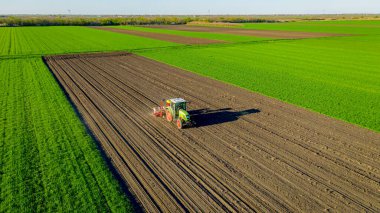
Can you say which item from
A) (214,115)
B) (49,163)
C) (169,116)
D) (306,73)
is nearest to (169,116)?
(169,116)

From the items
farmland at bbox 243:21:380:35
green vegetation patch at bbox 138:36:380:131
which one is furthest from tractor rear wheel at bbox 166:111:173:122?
farmland at bbox 243:21:380:35

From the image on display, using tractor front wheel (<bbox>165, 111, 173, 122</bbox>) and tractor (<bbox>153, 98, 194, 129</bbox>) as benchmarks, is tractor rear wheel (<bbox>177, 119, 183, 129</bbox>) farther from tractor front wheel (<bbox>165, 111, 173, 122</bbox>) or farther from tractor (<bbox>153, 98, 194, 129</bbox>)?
tractor front wheel (<bbox>165, 111, 173, 122</bbox>)

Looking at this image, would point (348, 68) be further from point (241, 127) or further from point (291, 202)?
point (291, 202)

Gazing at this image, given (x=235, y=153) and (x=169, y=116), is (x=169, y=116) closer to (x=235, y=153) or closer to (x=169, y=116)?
(x=169, y=116)

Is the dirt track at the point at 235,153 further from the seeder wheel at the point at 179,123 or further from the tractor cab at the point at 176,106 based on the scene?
the tractor cab at the point at 176,106

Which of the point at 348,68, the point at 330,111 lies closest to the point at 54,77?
the point at 330,111

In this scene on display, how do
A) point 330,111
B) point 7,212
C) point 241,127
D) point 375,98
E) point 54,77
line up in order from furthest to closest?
point 54,77 → point 375,98 → point 330,111 → point 241,127 → point 7,212
